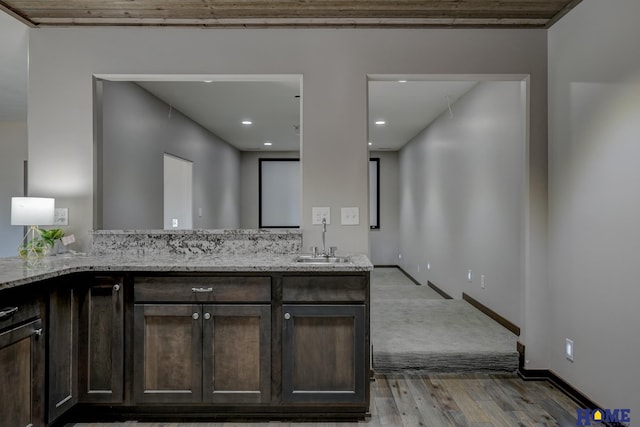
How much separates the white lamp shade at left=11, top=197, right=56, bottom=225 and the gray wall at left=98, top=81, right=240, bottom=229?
517 millimetres

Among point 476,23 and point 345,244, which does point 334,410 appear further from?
point 476,23

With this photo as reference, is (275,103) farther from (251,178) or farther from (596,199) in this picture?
(251,178)

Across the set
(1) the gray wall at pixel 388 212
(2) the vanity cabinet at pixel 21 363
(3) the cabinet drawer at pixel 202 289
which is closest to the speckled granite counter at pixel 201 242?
(3) the cabinet drawer at pixel 202 289

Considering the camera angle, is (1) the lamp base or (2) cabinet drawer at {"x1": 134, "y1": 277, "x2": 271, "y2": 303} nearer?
(2) cabinet drawer at {"x1": 134, "y1": 277, "x2": 271, "y2": 303}

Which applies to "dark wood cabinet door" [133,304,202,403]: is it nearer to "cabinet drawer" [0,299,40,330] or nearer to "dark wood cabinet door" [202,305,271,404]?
"dark wood cabinet door" [202,305,271,404]

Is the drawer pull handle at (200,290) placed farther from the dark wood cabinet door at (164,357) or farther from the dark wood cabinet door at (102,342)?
the dark wood cabinet door at (102,342)

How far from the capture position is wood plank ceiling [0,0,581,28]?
240cm

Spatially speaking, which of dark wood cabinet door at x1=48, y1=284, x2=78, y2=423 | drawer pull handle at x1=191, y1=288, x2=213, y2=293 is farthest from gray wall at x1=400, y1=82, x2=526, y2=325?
dark wood cabinet door at x1=48, y1=284, x2=78, y2=423

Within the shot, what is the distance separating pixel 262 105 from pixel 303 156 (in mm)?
2124

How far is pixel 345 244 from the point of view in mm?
2672

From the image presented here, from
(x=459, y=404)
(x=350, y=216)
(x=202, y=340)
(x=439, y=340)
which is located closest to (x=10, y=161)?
(x=202, y=340)

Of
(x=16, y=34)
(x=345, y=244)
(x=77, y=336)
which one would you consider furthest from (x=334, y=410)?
(x=16, y=34)

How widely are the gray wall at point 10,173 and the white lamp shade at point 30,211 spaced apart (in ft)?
13.1

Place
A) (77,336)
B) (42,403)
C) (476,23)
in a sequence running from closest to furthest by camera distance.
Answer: (42,403)
(77,336)
(476,23)
